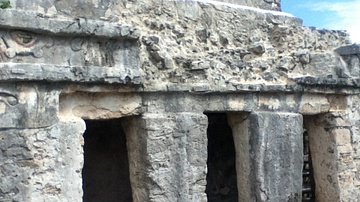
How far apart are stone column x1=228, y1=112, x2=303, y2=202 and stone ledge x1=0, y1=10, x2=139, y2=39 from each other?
149cm

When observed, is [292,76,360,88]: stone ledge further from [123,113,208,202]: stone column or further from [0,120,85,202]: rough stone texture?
[0,120,85,202]: rough stone texture

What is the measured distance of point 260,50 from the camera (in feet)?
16.5

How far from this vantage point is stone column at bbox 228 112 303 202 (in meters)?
4.75

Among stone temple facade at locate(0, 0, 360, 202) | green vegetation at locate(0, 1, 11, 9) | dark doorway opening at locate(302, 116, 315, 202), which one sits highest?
green vegetation at locate(0, 1, 11, 9)

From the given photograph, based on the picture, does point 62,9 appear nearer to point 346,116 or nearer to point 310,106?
point 310,106

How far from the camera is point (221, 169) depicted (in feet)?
21.3

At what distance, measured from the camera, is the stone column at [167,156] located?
161 inches

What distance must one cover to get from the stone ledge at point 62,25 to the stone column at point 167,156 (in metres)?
0.70

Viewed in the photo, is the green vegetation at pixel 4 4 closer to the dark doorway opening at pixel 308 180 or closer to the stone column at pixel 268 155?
the stone column at pixel 268 155

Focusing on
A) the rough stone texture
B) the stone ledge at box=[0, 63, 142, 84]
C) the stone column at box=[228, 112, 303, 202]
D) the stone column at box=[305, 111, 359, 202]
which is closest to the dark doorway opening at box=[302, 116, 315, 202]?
the stone column at box=[305, 111, 359, 202]

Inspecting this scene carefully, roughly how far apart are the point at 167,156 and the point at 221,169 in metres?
2.45

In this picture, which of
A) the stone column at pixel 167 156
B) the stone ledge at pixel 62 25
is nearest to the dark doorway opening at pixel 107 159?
the stone column at pixel 167 156

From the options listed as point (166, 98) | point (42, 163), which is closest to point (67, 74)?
point (42, 163)

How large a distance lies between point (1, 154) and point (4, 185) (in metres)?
0.20
